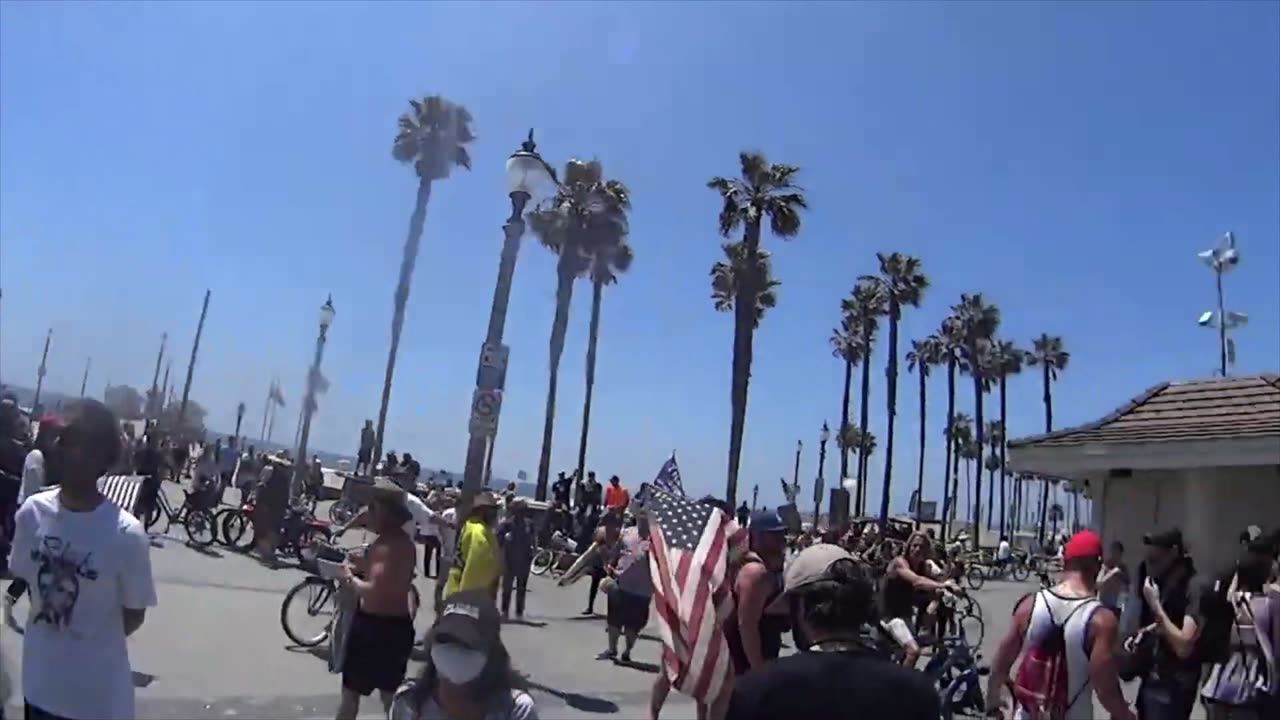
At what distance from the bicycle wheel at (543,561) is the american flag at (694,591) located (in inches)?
595

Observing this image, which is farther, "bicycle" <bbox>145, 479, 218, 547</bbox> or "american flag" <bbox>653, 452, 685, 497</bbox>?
"bicycle" <bbox>145, 479, 218, 547</bbox>

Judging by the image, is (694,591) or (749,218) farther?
(749,218)

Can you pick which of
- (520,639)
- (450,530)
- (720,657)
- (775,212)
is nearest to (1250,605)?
(720,657)

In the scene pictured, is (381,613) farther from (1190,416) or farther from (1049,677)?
(1190,416)

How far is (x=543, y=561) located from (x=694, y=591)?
15.9 m

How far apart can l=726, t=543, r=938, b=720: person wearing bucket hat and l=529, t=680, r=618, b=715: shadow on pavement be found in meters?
6.98

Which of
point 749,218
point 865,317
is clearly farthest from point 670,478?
point 865,317

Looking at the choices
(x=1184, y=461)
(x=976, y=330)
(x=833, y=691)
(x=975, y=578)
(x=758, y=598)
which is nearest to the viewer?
(x=833, y=691)

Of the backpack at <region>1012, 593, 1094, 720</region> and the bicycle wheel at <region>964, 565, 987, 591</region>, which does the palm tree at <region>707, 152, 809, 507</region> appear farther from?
the backpack at <region>1012, 593, 1094, 720</region>

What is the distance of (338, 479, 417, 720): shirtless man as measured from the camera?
6422 mm

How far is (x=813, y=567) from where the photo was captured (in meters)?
3.56

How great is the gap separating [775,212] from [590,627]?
22.4 metres

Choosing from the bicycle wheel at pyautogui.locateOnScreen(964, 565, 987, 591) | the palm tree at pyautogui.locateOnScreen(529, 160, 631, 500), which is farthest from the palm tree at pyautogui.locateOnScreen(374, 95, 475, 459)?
the bicycle wheel at pyautogui.locateOnScreen(964, 565, 987, 591)

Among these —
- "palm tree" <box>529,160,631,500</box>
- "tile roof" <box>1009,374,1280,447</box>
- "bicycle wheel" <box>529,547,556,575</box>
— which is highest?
"palm tree" <box>529,160,631,500</box>
